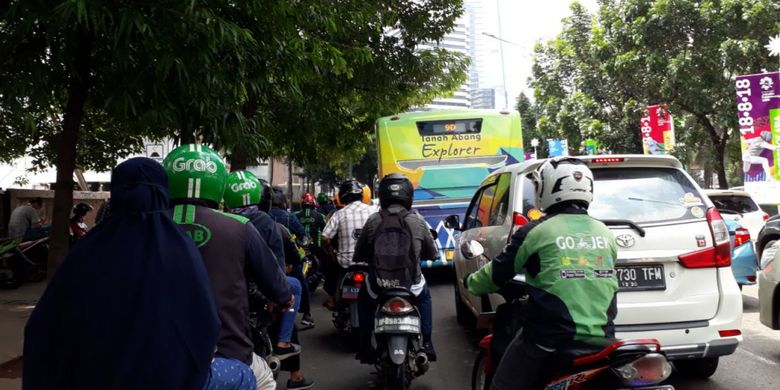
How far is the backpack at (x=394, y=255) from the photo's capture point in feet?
15.5

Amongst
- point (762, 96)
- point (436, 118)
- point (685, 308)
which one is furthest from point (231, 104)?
point (762, 96)

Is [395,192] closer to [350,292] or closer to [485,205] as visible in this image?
[350,292]

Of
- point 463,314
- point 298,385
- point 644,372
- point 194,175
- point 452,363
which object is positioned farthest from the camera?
point 463,314

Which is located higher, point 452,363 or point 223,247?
point 223,247

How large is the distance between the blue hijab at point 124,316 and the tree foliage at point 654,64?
1833cm

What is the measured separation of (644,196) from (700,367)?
5.28 feet

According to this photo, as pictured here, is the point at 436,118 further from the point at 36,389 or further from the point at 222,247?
the point at 36,389

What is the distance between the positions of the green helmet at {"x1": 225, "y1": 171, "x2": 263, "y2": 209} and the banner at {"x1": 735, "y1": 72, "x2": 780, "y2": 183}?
1446 cm

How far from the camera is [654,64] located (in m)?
18.5

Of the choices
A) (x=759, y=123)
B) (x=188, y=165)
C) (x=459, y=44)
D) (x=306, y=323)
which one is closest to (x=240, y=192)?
(x=188, y=165)

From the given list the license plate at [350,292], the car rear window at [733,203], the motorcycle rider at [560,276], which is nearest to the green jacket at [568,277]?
the motorcycle rider at [560,276]

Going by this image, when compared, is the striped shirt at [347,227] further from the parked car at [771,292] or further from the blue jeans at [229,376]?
the blue jeans at [229,376]

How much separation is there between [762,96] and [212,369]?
1619 cm

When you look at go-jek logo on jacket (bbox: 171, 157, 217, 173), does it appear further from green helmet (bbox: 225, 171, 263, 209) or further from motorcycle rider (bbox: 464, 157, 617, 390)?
green helmet (bbox: 225, 171, 263, 209)
